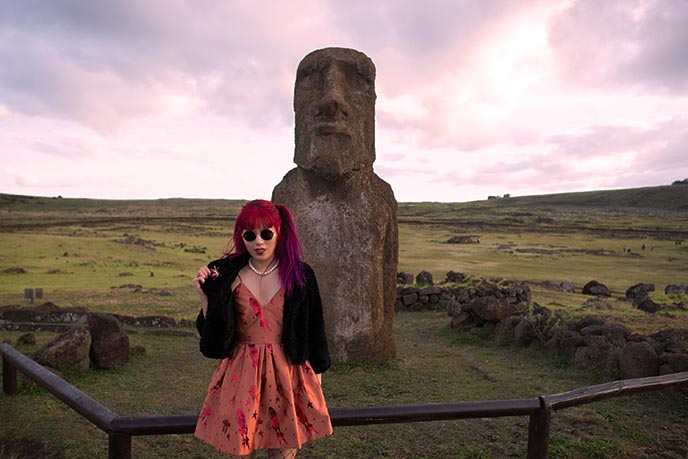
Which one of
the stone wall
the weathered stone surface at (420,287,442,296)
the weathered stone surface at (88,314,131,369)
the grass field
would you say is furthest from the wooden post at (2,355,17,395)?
the weathered stone surface at (420,287,442,296)

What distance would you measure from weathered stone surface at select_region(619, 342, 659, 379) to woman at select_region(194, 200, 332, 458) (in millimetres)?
5411

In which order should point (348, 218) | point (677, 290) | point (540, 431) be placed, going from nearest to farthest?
1. point (540, 431)
2. point (348, 218)
3. point (677, 290)

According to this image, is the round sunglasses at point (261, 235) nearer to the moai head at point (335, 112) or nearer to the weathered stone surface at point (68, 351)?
the moai head at point (335, 112)

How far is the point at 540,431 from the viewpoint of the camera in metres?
4.09

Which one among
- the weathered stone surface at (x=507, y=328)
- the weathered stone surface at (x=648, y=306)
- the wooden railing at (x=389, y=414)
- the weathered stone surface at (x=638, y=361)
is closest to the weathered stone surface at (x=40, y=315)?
the wooden railing at (x=389, y=414)

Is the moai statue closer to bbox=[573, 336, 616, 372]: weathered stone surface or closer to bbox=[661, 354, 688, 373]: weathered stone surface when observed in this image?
bbox=[573, 336, 616, 372]: weathered stone surface

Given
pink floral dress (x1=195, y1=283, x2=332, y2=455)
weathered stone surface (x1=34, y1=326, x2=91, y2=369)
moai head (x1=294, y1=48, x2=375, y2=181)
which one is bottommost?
weathered stone surface (x1=34, y1=326, x2=91, y2=369)

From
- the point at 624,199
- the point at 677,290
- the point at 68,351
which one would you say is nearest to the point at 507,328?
the point at 68,351

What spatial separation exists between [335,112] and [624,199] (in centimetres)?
13426

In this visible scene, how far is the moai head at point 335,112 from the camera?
24.4 feet

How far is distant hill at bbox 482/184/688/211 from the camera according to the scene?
365 ft

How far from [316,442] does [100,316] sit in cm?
433

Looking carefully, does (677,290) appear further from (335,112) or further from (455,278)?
(335,112)

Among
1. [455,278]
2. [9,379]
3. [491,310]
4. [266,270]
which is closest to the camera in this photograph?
[266,270]
